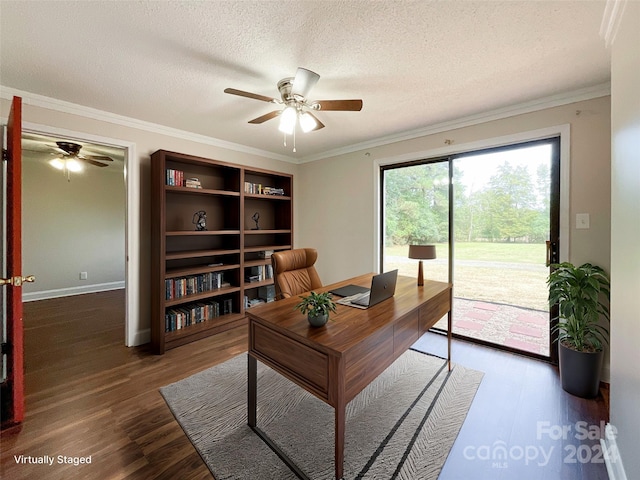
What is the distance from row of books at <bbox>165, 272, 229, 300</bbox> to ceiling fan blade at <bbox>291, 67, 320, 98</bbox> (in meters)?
2.40

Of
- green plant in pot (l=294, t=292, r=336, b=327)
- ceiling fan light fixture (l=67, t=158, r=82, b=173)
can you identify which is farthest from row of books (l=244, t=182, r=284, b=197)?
ceiling fan light fixture (l=67, t=158, r=82, b=173)

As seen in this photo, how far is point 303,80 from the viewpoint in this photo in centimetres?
173

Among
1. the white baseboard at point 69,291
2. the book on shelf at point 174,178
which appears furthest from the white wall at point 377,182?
the white baseboard at point 69,291

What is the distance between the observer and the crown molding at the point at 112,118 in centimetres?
228

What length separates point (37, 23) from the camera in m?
1.49

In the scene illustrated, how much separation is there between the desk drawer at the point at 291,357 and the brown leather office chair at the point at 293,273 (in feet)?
2.56

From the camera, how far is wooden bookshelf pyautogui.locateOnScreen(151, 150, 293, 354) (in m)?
2.81

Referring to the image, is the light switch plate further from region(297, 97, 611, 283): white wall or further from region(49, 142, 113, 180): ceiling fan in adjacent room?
region(49, 142, 113, 180): ceiling fan in adjacent room

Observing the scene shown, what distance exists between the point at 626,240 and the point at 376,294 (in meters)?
1.26

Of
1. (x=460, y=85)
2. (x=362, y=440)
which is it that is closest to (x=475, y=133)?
(x=460, y=85)

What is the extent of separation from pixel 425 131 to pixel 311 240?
2.36 metres

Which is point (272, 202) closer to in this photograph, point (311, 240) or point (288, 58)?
point (311, 240)

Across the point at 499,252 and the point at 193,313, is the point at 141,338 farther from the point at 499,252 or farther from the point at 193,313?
the point at 499,252

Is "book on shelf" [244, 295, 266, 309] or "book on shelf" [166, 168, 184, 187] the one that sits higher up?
"book on shelf" [166, 168, 184, 187]
